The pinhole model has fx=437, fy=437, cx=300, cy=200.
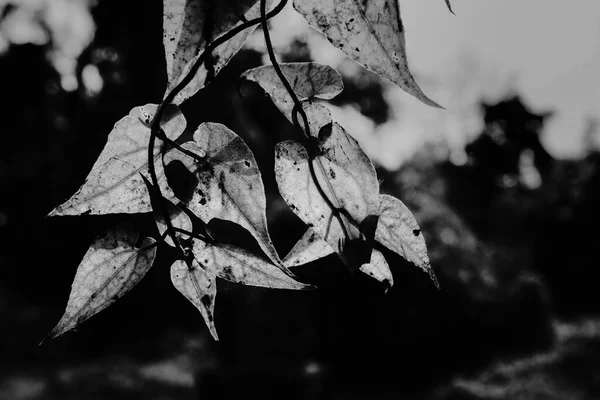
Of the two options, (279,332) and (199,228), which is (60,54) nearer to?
(199,228)

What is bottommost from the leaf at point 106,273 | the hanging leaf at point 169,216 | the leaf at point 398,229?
the leaf at point 106,273

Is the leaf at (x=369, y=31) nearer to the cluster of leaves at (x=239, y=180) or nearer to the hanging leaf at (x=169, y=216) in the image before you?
the cluster of leaves at (x=239, y=180)

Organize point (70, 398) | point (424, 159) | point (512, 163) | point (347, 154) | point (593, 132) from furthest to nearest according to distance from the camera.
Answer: point (424, 159) < point (593, 132) < point (70, 398) < point (512, 163) < point (347, 154)

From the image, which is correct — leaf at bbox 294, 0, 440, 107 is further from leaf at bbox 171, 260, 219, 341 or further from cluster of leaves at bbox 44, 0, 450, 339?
leaf at bbox 171, 260, 219, 341

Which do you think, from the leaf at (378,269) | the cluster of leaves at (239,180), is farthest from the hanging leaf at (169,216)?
the leaf at (378,269)

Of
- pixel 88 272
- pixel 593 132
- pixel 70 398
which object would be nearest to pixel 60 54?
pixel 88 272

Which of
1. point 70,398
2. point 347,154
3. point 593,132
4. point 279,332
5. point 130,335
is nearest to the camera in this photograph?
point 347,154

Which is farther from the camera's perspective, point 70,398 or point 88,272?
point 70,398
